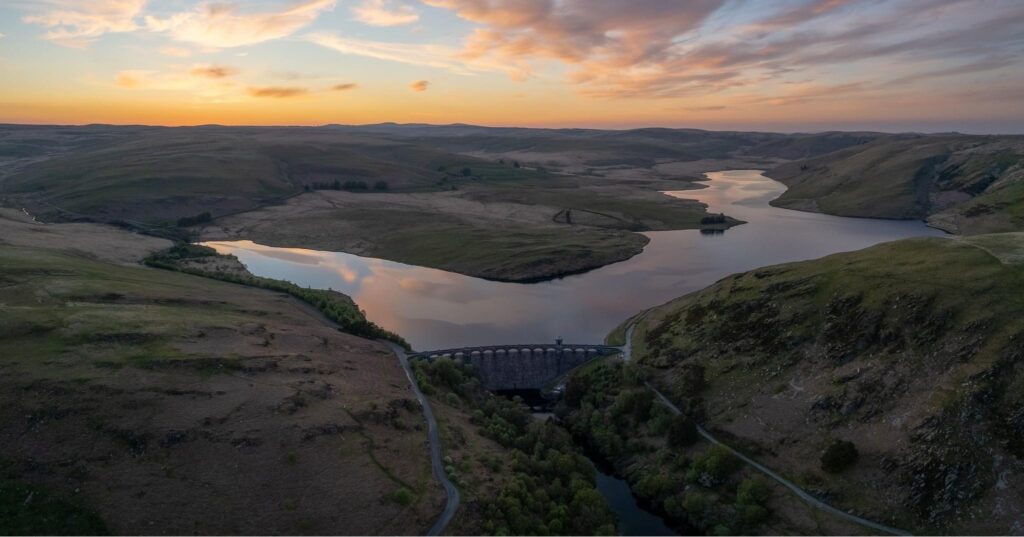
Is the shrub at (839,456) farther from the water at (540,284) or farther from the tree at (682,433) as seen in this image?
the water at (540,284)

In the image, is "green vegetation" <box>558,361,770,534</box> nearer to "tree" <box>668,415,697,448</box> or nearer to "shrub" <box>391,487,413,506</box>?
"tree" <box>668,415,697,448</box>

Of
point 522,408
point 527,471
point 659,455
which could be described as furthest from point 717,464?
point 522,408

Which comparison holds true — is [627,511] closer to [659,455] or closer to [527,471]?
[659,455]

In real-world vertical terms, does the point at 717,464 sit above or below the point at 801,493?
above

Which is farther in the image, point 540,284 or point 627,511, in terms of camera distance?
point 540,284

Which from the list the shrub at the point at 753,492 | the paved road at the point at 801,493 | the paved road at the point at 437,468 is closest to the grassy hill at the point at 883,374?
the paved road at the point at 801,493

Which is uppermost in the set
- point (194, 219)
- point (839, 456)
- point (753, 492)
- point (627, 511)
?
point (194, 219)
